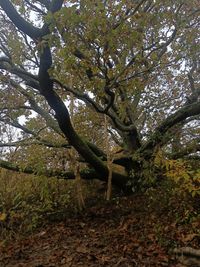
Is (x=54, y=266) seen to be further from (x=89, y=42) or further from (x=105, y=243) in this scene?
(x=89, y=42)

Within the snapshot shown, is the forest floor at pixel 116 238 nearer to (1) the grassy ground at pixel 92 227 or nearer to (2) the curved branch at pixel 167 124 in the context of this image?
(1) the grassy ground at pixel 92 227

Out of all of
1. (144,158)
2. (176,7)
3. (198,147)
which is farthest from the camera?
(198,147)

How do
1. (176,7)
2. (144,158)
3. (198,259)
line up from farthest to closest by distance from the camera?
(144,158) → (176,7) → (198,259)

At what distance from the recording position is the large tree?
5293mm

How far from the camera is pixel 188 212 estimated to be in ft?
19.1

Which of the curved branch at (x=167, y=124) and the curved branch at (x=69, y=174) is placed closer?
the curved branch at (x=167, y=124)

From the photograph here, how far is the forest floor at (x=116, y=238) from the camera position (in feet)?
17.3

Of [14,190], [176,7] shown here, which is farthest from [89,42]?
[14,190]

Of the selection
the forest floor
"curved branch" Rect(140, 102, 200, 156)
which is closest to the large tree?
"curved branch" Rect(140, 102, 200, 156)

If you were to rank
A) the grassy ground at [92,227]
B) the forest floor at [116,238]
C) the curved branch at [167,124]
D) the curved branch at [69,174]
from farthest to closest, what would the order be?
1. the curved branch at [69,174]
2. the curved branch at [167,124]
3. the grassy ground at [92,227]
4. the forest floor at [116,238]

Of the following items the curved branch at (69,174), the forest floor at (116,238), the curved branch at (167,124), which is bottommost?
the forest floor at (116,238)

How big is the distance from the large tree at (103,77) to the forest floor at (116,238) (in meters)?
1.01

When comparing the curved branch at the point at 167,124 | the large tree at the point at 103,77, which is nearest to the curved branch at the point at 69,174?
the large tree at the point at 103,77

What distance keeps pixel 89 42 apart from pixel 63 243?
3.67 m
